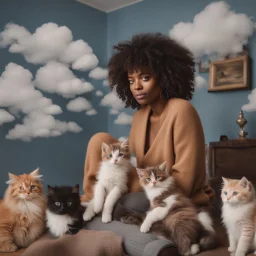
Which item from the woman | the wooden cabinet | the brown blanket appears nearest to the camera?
the brown blanket

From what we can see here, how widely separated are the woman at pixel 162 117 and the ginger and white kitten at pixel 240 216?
0.71 ft

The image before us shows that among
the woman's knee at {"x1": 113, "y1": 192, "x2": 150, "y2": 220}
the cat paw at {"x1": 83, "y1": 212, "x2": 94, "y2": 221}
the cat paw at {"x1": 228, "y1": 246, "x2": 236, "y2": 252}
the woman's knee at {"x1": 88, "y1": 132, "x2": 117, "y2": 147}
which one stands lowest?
the cat paw at {"x1": 228, "y1": 246, "x2": 236, "y2": 252}

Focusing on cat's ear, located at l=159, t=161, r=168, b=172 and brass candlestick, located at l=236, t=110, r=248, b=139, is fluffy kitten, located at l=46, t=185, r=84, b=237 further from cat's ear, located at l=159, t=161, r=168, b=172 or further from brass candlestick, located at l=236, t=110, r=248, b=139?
brass candlestick, located at l=236, t=110, r=248, b=139

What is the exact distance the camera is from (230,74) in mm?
2799

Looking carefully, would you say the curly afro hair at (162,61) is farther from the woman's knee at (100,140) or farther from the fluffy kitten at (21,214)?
the fluffy kitten at (21,214)

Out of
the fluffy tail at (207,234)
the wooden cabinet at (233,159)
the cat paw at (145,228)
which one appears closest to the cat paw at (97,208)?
→ the cat paw at (145,228)

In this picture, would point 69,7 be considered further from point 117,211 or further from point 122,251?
point 122,251

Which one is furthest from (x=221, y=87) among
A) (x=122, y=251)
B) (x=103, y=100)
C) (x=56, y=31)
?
(x=122, y=251)

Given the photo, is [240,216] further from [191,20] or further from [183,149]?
[191,20]

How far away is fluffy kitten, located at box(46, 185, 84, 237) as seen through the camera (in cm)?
130

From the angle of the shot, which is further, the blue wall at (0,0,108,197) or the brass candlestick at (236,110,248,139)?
the blue wall at (0,0,108,197)

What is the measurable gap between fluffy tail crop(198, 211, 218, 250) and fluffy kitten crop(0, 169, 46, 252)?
26.7 inches

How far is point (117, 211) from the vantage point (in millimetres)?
1300

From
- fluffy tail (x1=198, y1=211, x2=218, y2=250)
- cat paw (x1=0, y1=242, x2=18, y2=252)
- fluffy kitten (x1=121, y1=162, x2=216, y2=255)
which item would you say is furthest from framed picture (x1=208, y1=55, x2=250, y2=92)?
cat paw (x1=0, y1=242, x2=18, y2=252)
